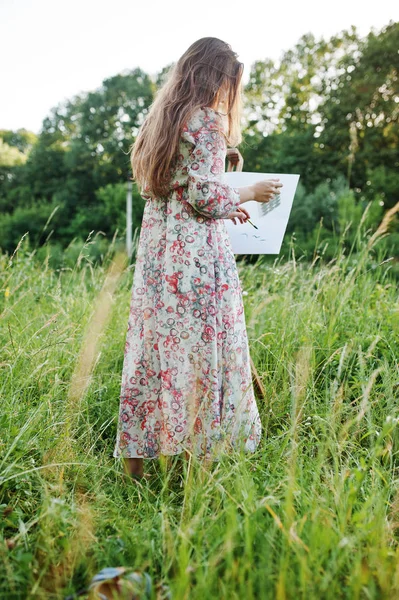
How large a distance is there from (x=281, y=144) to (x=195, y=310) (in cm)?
2301

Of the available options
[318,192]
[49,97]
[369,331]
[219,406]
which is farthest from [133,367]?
[49,97]

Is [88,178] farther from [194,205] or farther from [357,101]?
[194,205]

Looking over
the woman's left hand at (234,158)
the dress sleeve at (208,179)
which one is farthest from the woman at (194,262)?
the woman's left hand at (234,158)

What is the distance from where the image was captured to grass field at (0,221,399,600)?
1361 millimetres

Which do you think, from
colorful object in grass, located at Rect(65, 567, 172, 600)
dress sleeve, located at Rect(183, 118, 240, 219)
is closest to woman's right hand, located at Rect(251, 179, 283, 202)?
dress sleeve, located at Rect(183, 118, 240, 219)

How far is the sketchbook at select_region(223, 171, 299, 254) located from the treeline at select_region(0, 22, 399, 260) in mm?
10497

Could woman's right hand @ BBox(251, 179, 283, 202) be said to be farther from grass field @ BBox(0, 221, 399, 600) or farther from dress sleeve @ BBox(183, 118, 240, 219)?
grass field @ BBox(0, 221, 399, 600)

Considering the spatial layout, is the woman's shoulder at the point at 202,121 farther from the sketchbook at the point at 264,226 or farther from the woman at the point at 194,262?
the sketchbook at the point at 264,226

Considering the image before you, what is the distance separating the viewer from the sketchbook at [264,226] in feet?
7.84

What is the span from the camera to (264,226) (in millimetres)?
2432

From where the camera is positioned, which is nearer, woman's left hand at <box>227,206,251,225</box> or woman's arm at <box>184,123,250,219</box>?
woman's arm at <box>184,123,250,219</box>

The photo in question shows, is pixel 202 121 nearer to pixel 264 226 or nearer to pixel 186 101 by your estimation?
pixel 186 101

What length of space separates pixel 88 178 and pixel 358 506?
1245 inches

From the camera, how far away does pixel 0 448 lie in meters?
1.97
